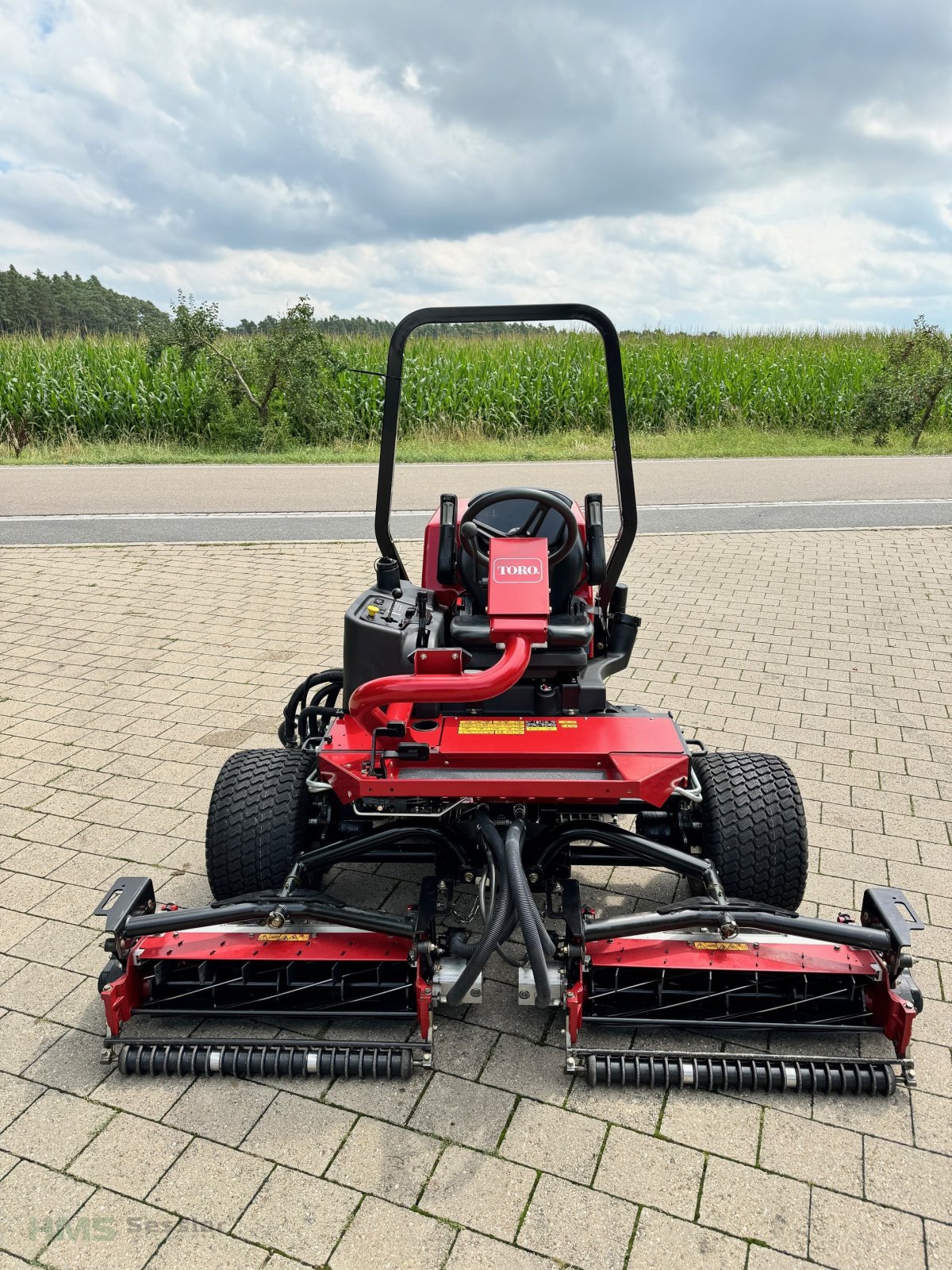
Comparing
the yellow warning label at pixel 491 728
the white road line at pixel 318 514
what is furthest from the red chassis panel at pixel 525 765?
the white road line at pixel 318 514

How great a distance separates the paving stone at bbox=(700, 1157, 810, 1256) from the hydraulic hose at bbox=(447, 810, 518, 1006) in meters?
0.80

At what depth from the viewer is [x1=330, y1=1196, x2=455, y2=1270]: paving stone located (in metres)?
2.29

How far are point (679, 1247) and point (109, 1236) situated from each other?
140cm

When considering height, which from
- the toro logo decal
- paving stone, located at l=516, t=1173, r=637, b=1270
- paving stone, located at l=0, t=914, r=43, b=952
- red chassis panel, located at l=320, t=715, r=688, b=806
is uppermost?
the toro logo decal

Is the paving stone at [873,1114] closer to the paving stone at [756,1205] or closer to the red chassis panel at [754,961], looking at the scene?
the red chassis panel at [754,961]

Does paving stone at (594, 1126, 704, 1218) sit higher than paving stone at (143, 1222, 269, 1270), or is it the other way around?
paving stone at (594, 1126, 704, 1218)

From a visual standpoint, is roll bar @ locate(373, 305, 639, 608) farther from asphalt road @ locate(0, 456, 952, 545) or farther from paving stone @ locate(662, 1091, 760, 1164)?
asphalt road @ locate(0, 456, 952, 545)

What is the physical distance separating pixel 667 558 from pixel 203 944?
690 cm

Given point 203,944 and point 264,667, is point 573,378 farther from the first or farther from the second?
point 203,944

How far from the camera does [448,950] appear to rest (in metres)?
2.94

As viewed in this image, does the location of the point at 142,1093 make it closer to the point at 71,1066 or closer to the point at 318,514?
the point at 71,1066

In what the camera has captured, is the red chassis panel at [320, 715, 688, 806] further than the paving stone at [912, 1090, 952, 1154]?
Yes

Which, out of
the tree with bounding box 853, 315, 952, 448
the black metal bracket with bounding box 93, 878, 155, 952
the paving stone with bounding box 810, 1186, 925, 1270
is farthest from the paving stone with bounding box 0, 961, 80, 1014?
the tree with bounding box 853, 315, 952, 448

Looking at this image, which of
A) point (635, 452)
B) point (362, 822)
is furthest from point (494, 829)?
point (635, 452)
